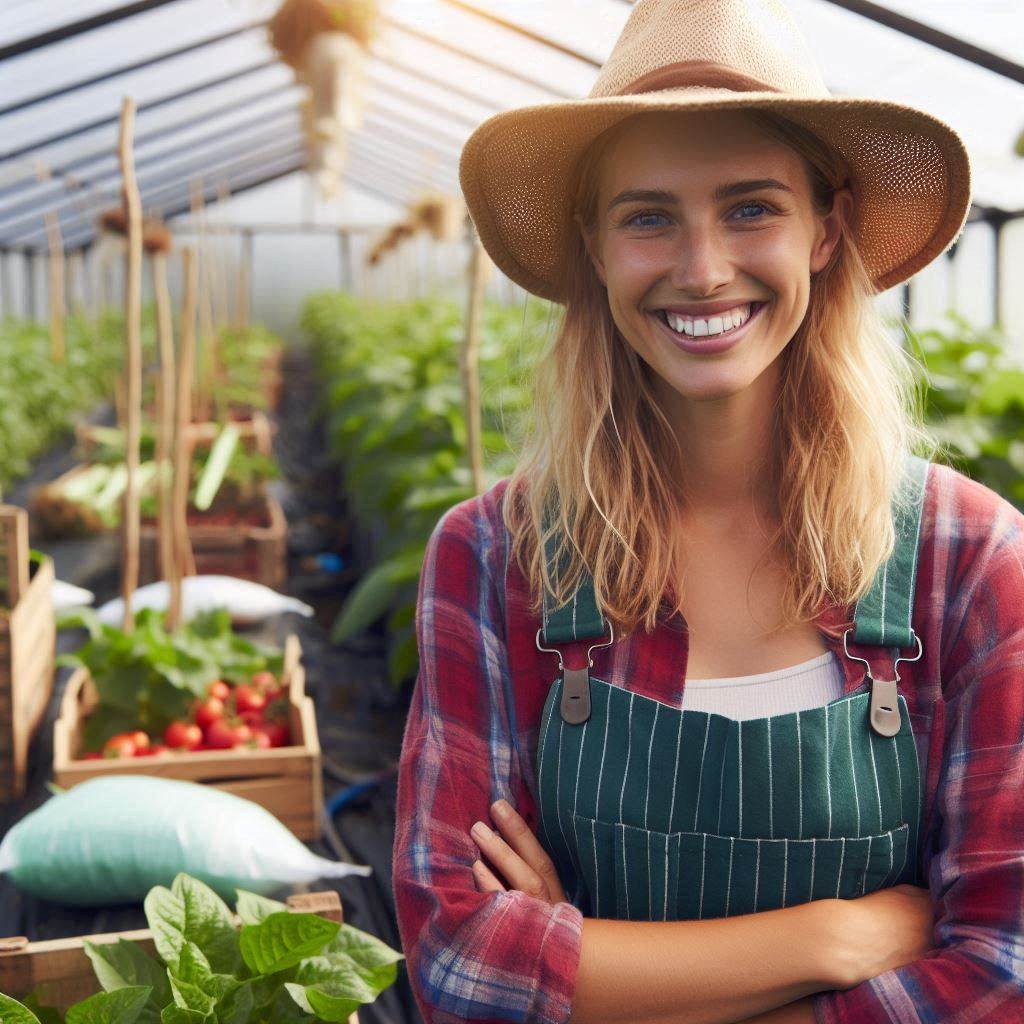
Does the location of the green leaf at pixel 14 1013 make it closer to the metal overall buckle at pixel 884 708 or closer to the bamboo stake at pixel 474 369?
the metal overall buckle at pixel 884 708

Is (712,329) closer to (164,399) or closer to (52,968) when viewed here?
(52,968)

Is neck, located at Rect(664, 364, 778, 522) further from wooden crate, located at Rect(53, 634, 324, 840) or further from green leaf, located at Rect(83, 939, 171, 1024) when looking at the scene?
wooden crate, located at Rect(53, 634, 324, 840)

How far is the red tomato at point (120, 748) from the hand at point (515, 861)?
183cm

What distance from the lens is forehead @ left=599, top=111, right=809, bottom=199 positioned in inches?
47.6

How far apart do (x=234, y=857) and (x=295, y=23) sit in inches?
184

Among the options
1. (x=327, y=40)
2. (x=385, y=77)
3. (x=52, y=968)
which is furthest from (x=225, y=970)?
(x=385, y=77)

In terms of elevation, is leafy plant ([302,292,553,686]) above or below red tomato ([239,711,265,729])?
above

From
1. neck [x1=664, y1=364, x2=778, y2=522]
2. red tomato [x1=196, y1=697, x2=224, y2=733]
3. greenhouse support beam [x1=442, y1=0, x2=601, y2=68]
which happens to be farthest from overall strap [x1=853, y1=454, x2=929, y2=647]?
greenhouse support beam [x1=442, y1=0, x2=601, y2=68]

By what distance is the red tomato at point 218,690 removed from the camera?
3.17 metres

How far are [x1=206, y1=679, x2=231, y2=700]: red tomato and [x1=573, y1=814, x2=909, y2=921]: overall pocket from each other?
6.83 ft

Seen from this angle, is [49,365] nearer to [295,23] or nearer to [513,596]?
[295,23]

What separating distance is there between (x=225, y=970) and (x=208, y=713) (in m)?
1.57

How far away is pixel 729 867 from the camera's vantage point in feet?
4.04

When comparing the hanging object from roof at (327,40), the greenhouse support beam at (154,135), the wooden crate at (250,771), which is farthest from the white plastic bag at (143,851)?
the greenhouse support beam at (154,135)
